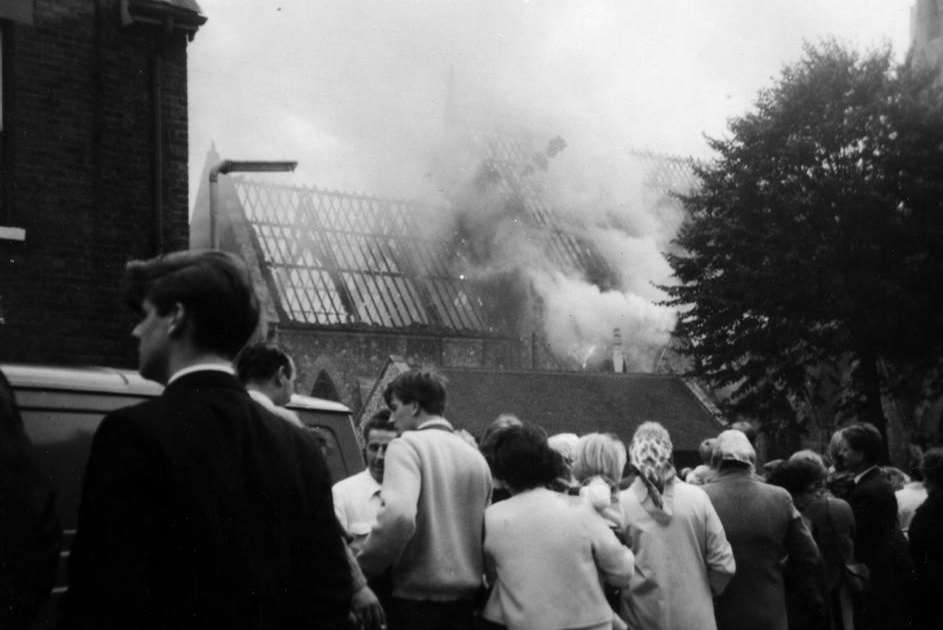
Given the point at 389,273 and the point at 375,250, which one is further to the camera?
the point at 375,250

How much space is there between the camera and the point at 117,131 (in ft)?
36.6

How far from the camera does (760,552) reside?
6.69 metres

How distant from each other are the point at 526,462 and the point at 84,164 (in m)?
7.03

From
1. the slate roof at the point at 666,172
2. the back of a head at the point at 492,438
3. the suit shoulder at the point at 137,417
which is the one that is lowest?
the suit shoulder at the point at 137,417

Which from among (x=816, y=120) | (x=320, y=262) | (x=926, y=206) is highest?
(x=320, y=262)

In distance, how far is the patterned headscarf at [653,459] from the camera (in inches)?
246

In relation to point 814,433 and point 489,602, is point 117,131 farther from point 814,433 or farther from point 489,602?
point 814,433

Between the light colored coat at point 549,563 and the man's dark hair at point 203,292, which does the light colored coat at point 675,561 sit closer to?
the light colored coat at point 549,563

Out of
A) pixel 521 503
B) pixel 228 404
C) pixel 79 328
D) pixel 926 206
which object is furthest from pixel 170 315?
pixel 926 206

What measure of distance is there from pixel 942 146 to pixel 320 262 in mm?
19447

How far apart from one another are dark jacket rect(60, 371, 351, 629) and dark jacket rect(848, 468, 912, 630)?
19.6 feet

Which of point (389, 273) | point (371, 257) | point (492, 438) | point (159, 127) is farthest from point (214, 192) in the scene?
point (371, 257)

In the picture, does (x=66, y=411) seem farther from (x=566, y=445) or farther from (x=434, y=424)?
(x=566, y=445)

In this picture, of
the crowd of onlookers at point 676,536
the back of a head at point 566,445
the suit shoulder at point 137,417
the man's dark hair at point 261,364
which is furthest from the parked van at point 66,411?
the back of a head at point 566,445
